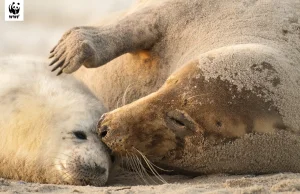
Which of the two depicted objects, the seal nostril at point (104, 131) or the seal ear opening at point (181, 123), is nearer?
the seal ear opening at point (181, 123)

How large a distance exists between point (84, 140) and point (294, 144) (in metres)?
1.38

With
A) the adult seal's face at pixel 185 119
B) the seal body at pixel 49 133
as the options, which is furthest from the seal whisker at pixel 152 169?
the seal body at pixel 49 133

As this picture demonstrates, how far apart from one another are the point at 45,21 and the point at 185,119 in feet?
23.3

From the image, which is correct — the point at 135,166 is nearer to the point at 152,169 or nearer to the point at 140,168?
the point at 140,168

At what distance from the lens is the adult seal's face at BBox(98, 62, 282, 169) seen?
194 inches

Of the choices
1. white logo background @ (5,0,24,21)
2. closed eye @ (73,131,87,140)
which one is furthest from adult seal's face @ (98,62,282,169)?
white logo background @ (5,0,24,21)

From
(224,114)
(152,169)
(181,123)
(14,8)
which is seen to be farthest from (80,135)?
→ (14,8)

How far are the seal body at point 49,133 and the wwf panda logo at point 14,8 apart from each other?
5.94 meters

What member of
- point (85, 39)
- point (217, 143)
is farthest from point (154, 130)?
point (85, 39)

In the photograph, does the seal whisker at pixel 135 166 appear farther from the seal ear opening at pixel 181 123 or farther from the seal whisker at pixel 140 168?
the seal ear opening at pixel 181 123

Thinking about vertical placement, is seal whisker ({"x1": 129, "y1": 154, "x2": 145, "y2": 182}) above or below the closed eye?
below

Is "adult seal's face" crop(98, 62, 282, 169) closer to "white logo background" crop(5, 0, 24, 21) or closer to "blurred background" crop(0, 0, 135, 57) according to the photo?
"blurred background" crop(0, 0, 135, 57)

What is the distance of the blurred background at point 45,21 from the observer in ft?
32.9

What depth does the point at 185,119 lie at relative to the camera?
502 cm
